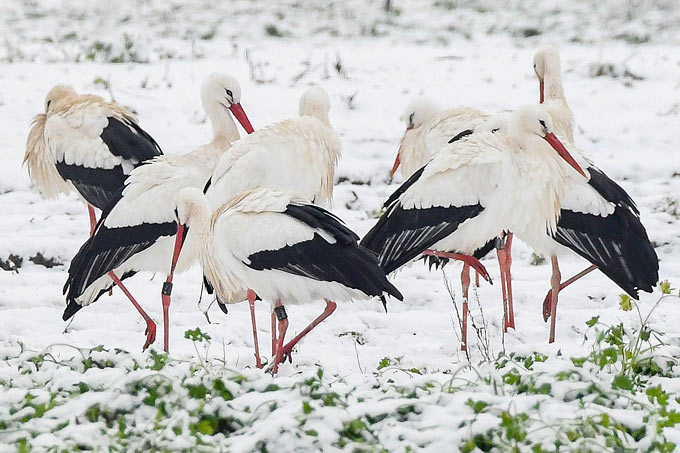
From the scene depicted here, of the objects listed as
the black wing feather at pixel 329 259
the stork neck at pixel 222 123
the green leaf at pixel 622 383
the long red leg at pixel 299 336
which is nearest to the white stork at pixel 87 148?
the stork neck at pixel 222 123

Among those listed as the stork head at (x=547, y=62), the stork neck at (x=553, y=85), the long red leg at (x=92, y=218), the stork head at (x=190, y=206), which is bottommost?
the long red leg at (x=92, y=218)

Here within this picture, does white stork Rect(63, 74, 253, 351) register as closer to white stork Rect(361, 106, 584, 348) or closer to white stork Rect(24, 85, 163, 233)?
white stork Rect(24, 85, 163, 233)

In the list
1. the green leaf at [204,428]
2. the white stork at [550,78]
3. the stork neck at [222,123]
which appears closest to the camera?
the green leaf at [204,428]

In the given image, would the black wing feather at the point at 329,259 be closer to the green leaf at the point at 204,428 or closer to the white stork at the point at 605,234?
the white stork at the point at 605,234

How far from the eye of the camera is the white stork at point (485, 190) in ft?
18.9

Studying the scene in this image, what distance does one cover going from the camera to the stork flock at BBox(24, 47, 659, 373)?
524cm

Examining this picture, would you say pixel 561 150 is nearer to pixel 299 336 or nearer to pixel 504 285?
pixel 504 285

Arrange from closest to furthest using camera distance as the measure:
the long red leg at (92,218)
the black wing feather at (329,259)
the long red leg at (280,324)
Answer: the black wing feather at (329,259) → the long red leg at (280,324) → the long red leg at (92,218)

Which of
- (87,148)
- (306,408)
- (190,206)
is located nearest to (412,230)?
(190,206)

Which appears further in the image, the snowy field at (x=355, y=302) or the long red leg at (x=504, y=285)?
the long red leg at (x=504, y=285)

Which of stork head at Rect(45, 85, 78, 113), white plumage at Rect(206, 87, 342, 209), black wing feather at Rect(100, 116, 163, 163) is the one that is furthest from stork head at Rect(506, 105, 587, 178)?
stork head at Rect(45, 85, 78, 113)

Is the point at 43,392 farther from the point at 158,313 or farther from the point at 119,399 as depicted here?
the point at 158,313

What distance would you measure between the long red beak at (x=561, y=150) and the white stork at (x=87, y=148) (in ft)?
8.84

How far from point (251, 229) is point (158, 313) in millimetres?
1500
